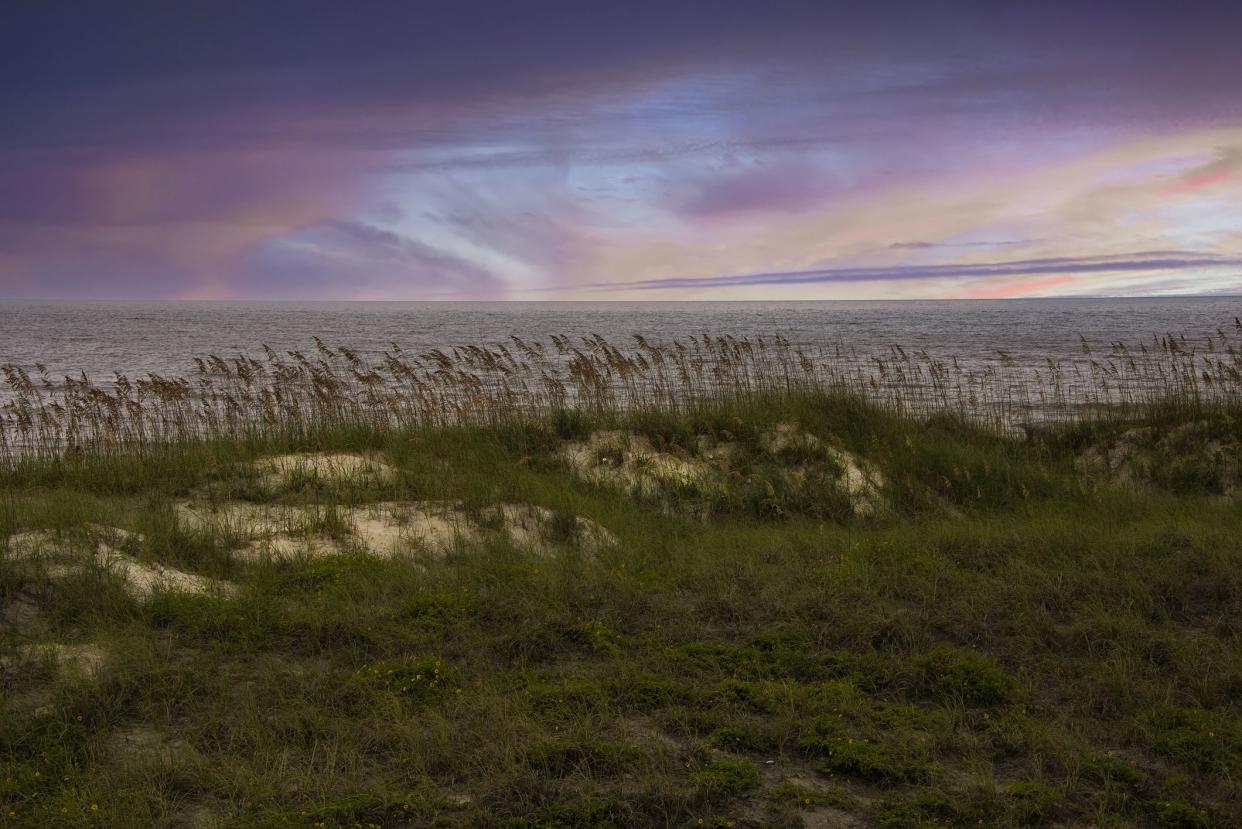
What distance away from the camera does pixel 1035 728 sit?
5312 mm

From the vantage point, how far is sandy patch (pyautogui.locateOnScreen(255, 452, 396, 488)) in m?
11.0

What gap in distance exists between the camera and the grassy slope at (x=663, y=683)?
4691mm

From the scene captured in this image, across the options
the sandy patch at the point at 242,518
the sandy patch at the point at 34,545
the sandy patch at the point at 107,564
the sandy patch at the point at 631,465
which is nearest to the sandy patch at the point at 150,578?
the sandy patch at the point at 107,564

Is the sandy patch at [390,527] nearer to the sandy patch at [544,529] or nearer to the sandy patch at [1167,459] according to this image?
the sandy patch at [544,529]

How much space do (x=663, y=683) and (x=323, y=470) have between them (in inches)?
274

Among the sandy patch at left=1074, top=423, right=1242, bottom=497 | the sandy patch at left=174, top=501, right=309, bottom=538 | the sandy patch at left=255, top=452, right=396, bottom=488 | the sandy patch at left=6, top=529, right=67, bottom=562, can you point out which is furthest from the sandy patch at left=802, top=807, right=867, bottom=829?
the sandy patch at left=1074, top=423, right=1242, bottom=497

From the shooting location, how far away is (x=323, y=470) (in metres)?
A: 11.4

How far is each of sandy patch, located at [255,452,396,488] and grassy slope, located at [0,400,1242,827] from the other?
1.39m

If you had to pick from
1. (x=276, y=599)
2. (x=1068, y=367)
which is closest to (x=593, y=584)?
(x=276, y=599)

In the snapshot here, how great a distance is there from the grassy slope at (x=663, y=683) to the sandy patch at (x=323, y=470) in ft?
4.56

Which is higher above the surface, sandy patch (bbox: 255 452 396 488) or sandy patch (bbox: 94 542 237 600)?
sandy patch (bbox: 255 452 396 488)

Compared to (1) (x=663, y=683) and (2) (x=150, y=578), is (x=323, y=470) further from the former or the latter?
(1) (x=663, y=683)

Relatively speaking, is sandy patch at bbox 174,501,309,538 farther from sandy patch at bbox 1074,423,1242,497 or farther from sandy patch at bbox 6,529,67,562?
sandy patch at bbox 1074,423,1242,497

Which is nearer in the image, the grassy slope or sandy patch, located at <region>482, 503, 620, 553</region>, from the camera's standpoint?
the grassy slope
